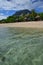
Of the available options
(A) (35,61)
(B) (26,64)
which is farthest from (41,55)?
(B) (26,64)

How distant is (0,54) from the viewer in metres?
7.43

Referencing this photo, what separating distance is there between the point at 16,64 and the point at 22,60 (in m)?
0.52

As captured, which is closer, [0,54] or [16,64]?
[16,64]

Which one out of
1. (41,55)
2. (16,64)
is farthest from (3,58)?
(41,55)

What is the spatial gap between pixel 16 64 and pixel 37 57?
1169 millimetres

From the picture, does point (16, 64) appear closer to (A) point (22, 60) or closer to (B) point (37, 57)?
(A) point (22, 60)

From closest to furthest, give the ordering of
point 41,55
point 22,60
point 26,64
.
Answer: point 26,64
point 22,60
point 41,55

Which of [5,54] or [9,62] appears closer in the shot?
[9,62]

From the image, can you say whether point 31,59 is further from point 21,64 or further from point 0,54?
point 0,54

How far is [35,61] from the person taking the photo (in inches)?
248

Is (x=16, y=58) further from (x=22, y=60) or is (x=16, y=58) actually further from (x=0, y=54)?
(x=0, y=54)

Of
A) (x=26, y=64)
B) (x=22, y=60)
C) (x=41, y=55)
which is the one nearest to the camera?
(x=26, y=64)

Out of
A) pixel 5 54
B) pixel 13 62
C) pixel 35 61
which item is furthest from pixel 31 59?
pixel 5 54

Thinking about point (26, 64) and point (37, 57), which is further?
point (37, 57)
